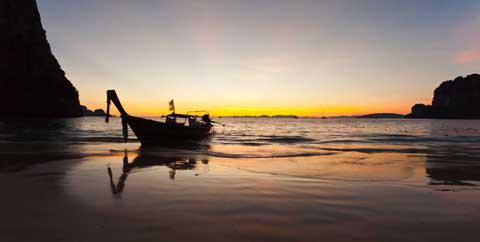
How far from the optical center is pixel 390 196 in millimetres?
7492

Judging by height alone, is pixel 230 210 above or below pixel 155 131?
below

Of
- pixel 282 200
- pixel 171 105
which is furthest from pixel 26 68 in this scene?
pixel 282 200

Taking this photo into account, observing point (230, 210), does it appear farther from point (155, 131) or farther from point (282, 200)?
point (155, 131)

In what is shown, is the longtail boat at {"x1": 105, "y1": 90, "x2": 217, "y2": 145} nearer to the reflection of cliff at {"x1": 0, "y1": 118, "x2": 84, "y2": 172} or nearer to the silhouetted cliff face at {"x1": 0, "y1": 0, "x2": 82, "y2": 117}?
the reflection of cliff at {"x1": 0, "y1": 118, "x2": 84, "y2": 172}

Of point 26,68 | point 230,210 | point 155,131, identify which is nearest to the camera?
point 230,210

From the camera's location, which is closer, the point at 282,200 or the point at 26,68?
the point at 282,200

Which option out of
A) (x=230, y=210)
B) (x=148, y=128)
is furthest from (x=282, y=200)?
(x=148, y=128)

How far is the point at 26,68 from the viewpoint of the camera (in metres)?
100

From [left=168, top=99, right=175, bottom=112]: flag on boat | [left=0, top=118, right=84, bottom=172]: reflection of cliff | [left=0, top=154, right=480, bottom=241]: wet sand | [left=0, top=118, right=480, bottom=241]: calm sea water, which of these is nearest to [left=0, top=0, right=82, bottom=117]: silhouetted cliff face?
[left=0, top=118, right=84, bottom=172]: reflection of cliff

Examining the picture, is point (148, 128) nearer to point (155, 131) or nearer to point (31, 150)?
point (155, 131)

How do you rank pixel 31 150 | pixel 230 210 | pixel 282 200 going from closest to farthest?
pixel 230 210 < pixel 282 200 < pixel 31 150

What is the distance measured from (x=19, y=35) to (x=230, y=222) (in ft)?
382

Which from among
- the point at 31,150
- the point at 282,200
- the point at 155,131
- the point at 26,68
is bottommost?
the point at 31,150

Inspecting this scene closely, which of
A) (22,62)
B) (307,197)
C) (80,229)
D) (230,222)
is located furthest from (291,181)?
(22,62)
